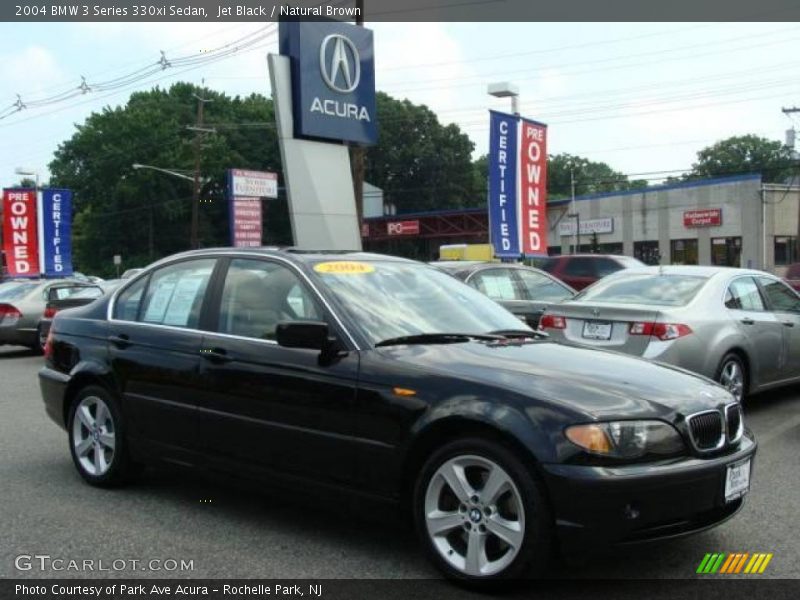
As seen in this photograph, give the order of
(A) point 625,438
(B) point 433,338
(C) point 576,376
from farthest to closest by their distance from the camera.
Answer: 1. (B) point 433,338
2. (C) point 576,376
3. (A) point 625,438

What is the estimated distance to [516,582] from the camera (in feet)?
12.2

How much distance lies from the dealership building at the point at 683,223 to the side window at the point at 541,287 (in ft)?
111

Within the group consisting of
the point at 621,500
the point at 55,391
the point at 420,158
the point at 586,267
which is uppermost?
the point at 420,158

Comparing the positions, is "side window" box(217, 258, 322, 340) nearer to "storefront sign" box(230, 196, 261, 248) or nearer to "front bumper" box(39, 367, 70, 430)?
"front bumper" box(39, 367, 70, 430)

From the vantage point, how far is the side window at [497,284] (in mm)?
10953

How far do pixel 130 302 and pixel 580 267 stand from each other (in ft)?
Answer: 55.7

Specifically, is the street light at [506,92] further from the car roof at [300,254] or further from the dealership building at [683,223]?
the dealership building at [683,223]

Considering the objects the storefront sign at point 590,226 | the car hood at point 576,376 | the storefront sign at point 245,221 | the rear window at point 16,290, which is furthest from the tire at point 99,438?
the storefront sign at point 590,226

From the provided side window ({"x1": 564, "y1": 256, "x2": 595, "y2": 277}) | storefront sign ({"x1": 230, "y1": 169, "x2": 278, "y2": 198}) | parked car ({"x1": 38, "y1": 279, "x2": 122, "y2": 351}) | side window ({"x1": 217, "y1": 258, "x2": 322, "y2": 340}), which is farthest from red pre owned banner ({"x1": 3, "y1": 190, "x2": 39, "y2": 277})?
side window ({"x1": 217, "y1": 258, "x2": 322, "y2": 340})

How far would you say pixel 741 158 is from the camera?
9662cm

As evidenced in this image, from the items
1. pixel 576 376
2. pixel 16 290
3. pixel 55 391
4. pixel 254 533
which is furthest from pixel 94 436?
pixel 16 290

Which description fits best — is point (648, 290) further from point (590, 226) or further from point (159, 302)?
point (590, 226)

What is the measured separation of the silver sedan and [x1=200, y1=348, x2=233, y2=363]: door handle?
144 inches

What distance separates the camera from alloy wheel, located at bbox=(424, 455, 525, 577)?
371cm
